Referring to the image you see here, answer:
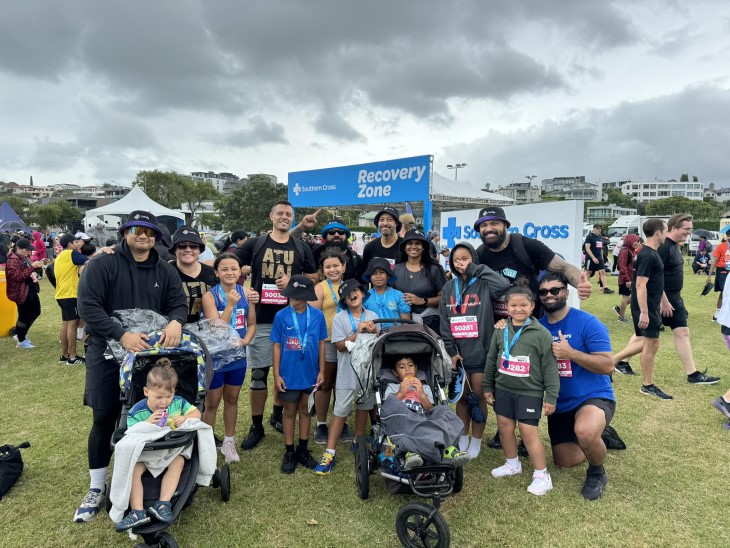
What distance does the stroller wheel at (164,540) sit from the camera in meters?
2.44

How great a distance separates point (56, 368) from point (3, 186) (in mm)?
186899

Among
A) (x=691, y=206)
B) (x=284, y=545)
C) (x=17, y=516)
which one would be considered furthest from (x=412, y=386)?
(x=691, y=206)

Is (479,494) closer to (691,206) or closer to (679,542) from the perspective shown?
(679,542)

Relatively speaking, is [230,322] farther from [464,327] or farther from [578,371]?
[578,371]

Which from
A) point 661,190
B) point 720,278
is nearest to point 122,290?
point 720,278

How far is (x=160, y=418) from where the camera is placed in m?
2.73

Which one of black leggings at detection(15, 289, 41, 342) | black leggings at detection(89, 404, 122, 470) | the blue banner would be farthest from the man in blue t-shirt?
the blue banner

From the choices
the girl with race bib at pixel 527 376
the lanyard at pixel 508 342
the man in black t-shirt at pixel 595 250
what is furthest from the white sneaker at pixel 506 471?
the man in black t-shirt at pixel 595 250

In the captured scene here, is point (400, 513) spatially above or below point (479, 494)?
above

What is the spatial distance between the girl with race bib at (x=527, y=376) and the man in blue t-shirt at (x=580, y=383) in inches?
6.2

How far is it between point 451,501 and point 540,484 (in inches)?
28.0

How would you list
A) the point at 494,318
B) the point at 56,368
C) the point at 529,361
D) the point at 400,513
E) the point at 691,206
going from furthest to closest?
the point at 691,206 → the point at 56,368 → the point at 494,318 → the point at 529,361 → the point at 400,513

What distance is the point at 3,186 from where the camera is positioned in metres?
146

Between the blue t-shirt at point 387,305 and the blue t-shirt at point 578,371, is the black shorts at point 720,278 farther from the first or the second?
the blue t-shirt at point 387,305
